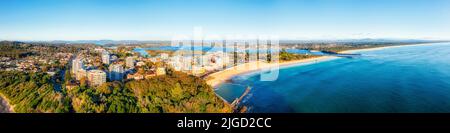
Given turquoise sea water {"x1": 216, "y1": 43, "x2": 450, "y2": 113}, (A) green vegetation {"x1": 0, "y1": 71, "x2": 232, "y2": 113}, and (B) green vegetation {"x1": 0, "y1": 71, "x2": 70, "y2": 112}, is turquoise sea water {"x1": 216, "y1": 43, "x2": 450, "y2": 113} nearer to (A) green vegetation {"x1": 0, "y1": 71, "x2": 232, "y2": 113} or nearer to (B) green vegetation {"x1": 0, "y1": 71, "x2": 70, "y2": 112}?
(A) green vegetation {"x1": 0, "y1": 71, "x2": 232, "y2": 113}

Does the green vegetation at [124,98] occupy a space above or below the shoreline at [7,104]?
above

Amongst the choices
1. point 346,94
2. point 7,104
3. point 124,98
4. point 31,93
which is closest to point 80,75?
point 31,93

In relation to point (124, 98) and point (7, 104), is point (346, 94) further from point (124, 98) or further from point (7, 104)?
point (7, 104)

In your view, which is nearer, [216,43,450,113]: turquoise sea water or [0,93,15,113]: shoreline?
[0,93,15,113]: shoreline

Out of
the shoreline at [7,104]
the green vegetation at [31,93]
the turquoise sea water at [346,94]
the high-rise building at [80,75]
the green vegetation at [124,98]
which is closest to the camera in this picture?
the green vegetation at [124,98]

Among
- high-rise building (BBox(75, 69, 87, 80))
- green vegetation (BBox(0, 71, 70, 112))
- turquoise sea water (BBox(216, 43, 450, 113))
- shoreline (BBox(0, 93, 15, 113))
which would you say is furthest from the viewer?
high-rise building (BBox(75, 69, 87, 80))

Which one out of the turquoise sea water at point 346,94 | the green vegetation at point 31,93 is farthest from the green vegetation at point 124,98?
the turquoise sea water at point 346,94

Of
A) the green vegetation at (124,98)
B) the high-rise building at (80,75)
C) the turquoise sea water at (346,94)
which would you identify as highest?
the high-rise building at (80,75)

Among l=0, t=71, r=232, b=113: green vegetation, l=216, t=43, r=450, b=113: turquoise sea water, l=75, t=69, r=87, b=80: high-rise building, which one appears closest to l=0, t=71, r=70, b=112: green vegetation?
l=0, t=71, r=232, b=113: green vegetation

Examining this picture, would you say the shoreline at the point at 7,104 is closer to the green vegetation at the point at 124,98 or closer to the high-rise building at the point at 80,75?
the green vegetation at the point at 124,98
